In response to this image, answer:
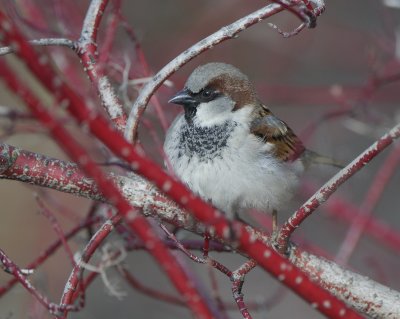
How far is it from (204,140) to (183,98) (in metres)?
0.21

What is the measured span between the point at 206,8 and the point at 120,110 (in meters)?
3.74

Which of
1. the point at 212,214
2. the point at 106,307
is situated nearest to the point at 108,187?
the point at 212,214

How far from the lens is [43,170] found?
83.1 inches

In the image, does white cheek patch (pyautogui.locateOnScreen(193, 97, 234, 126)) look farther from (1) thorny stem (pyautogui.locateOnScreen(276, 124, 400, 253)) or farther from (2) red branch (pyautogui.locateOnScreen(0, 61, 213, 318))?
(2) red branch (pyautogui.locateOnScreen(0, 61, 213, 318))

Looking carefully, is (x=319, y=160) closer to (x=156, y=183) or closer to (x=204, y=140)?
(x=204, y=140)

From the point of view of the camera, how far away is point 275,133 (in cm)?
311

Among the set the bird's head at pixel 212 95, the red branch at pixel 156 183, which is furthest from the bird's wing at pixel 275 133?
the red branch at pixel 156 183

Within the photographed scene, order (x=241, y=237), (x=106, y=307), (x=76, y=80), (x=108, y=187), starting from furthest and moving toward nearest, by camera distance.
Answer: (x=106, y=307)
(x=76, y=80)
(x=241, y=237)
(x=108, y=187)

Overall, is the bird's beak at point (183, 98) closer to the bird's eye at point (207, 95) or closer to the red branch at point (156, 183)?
the bird's eye at point (207, 95)

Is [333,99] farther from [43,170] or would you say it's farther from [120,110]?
[43,170]

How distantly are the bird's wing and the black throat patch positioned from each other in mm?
134

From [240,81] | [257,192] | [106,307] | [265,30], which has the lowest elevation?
[106,307]

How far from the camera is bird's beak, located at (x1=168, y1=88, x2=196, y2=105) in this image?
9.63 ft

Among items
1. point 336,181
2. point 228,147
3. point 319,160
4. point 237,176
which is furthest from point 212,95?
point 336,181
